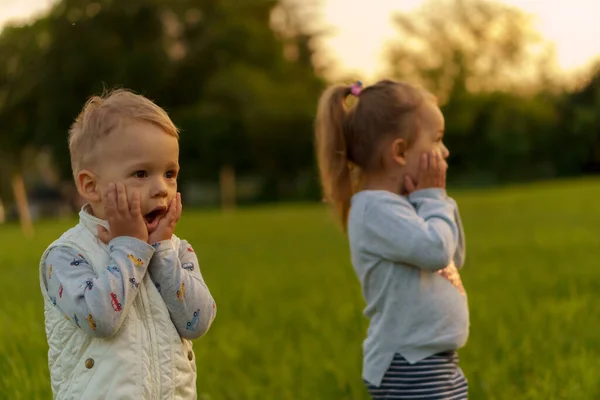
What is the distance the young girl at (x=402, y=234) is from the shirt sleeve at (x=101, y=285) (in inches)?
39.1

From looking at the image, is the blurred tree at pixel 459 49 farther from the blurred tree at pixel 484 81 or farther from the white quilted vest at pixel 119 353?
the white quilted vest at pixel 119 353

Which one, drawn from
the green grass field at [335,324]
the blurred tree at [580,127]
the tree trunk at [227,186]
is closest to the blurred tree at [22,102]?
the green grass field at [335,324]

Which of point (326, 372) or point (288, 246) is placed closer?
point (326, 372)

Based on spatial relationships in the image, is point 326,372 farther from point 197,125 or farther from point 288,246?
point 197,125

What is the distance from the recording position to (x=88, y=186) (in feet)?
6.49

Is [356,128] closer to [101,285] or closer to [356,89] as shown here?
[356,89]

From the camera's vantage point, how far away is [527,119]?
20.8 metres

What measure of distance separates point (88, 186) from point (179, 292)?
1.20ft

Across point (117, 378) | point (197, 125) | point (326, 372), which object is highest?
point (117, 378)

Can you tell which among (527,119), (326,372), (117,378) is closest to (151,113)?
(117,378)

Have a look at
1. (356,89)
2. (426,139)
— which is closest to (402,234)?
(426,139)

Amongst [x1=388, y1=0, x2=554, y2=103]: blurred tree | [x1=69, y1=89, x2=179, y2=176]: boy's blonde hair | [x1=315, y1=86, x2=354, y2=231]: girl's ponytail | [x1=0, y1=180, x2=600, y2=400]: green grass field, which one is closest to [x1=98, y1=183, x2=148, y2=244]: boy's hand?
[x1=69, y1=89, x2=179, y2=176]: boy's blonde hair

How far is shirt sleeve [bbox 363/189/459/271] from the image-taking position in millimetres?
2516

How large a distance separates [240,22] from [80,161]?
34.6 metres
